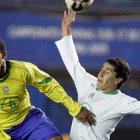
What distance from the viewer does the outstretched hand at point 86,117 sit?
6.45 meters

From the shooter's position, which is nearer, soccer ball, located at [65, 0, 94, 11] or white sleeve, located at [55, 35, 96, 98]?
white sleeve, located at [55, 35, 96, 98]

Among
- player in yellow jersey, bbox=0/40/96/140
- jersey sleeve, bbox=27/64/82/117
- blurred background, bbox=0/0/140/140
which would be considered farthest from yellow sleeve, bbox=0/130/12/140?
blurred background, bbox=0/0/140/140

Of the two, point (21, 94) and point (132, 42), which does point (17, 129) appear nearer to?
point (21, 94)

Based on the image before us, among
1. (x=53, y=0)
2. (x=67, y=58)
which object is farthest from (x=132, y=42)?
(x=67, y=58)

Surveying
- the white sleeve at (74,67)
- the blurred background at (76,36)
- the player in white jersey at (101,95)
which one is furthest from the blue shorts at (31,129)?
the blurred background at (76,36)

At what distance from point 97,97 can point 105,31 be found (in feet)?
9.75

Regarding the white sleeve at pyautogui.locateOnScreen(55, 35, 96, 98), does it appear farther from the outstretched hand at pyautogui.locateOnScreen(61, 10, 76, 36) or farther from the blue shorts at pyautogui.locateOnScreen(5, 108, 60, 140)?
the blue shorts at pyautogui.locateOnScreen(5, 108, 60, 140)

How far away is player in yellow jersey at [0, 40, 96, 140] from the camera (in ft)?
21.3

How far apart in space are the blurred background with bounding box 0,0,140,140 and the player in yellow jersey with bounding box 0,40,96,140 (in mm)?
2715

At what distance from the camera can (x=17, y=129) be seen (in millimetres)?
6691

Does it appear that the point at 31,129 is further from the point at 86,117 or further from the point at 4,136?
the point at 86,117

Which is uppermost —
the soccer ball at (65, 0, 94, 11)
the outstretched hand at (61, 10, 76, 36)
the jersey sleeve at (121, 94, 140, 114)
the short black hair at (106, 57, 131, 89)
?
the soccer ball at (65, 0, 94, 11)

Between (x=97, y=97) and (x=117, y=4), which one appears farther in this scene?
(x=117, y=4)

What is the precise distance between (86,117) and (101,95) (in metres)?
0.25
